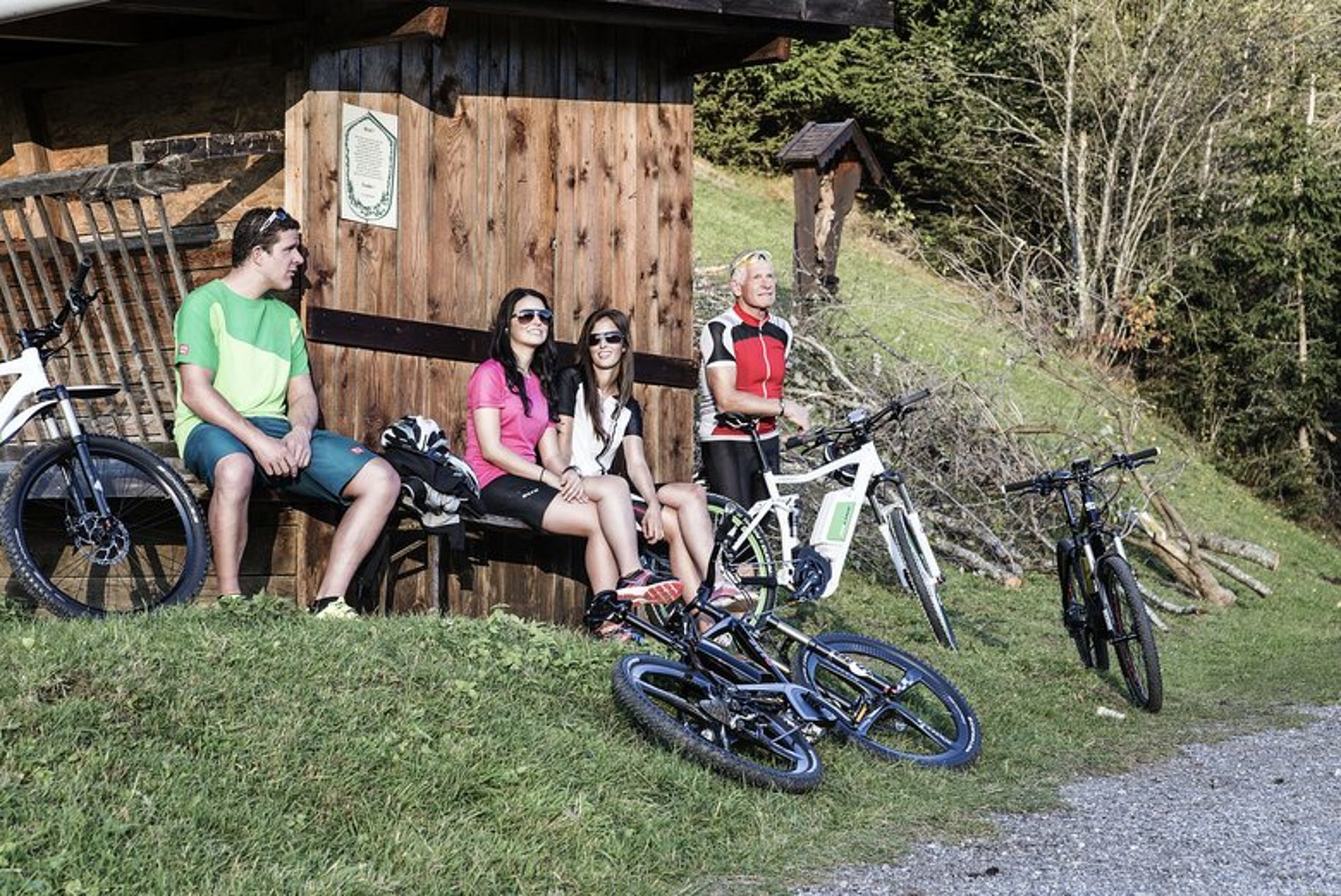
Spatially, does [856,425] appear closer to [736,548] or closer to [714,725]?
[736,548]

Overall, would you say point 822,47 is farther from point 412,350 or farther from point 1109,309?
point 412,350

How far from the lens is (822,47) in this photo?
29.8 m

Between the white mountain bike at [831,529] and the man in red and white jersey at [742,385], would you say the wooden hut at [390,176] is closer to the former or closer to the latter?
the man in red and white jersey at [742,385]

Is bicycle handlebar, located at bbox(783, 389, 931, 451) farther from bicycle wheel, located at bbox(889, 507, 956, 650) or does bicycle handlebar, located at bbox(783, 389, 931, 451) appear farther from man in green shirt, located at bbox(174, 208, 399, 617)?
man in green shirt, located at bbox(174, 208, 399, 617)

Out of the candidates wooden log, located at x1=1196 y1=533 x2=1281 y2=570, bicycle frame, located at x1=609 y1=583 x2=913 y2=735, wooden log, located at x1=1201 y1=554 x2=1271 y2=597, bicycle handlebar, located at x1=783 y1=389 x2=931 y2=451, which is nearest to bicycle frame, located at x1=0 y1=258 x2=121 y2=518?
bicycle frame, located at x1=609 y1=583 x2=913 y2=735

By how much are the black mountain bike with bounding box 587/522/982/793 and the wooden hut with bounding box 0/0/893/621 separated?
186 centimetres

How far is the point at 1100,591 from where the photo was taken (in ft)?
27.0

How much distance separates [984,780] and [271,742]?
278cm

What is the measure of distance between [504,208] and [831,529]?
221 centimetres

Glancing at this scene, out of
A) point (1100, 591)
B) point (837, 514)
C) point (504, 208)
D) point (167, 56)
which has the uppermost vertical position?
point (167, 56)

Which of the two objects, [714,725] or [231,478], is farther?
[231,478]

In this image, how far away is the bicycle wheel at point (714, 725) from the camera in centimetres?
534

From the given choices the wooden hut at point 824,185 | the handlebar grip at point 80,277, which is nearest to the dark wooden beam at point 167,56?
the handlebar grip at point 80,277

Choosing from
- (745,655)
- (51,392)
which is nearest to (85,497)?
(51,392)
